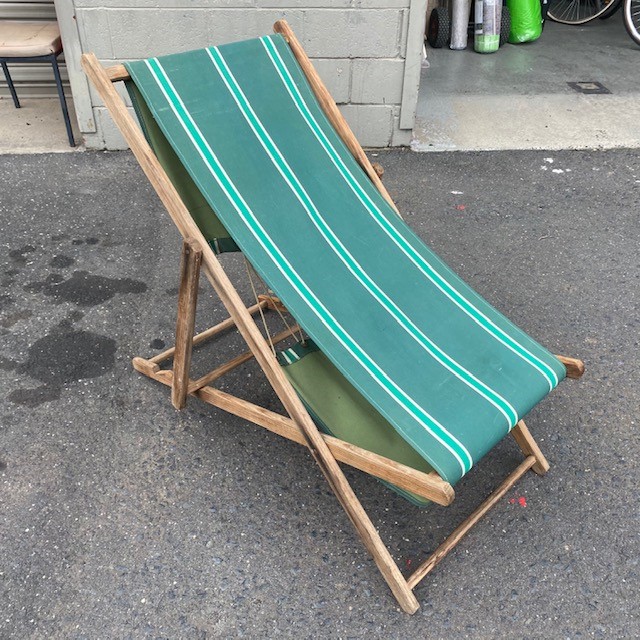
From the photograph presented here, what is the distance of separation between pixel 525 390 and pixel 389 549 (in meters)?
0.63

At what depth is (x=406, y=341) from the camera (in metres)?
2.01

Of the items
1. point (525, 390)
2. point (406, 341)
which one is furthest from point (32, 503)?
point (525, 390)

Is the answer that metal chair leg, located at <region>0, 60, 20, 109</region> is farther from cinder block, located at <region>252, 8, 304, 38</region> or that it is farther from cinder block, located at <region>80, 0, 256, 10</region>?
cinder block, located at <region>252, 8, 304, 38</region>

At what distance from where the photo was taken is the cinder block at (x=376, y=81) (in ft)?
13.3

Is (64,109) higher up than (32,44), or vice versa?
(32,44)

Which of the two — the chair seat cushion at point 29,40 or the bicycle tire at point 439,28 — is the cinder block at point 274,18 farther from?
the bicycle tire at point 439,28

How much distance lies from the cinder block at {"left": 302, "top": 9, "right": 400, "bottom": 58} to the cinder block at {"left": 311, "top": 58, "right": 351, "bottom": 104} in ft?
0.12

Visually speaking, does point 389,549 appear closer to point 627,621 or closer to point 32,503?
point 627,621

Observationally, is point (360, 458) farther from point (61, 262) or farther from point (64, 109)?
point (64, 109)

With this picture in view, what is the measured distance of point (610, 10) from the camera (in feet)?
23.1

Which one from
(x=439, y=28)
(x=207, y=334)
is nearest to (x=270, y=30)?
(x=207, y=334)

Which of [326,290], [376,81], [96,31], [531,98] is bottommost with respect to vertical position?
[531,98]

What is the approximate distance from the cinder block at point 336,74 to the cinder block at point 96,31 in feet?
3.96

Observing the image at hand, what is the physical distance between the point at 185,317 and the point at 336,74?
2.51 meters
